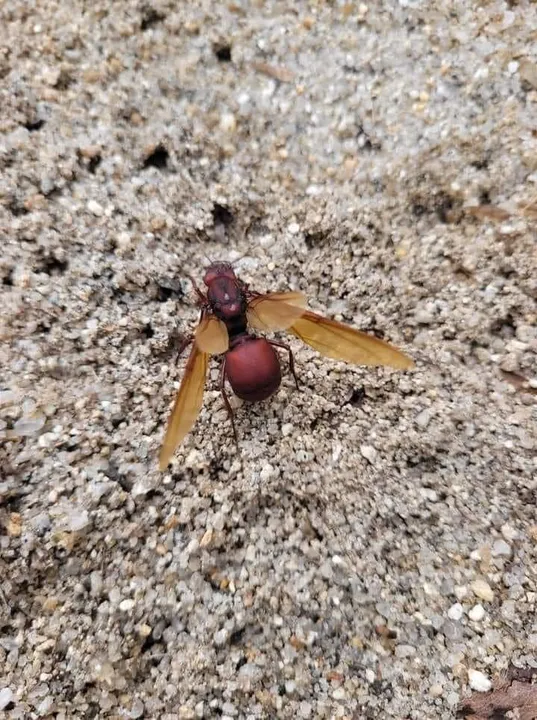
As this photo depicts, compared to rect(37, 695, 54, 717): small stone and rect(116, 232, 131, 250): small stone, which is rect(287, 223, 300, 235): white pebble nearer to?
rect(116, 232, 131, 250): small stone

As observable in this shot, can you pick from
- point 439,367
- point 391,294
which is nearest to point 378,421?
point 439,367

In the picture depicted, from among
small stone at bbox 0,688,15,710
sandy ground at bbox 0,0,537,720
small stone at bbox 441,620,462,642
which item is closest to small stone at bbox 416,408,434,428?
sandy ground at bbox 0,0,537,720

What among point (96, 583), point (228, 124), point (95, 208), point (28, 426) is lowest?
point (96, 583)

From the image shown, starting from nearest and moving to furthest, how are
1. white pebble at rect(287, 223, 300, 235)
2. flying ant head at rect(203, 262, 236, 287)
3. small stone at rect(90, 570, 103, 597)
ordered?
small stone at rect(90, 570, 103, 597), flying ant head at rect(203, 262, 236, 287), white pebble at rect(287, 223, 300, 235)

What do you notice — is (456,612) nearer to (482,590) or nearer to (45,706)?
(482,590)

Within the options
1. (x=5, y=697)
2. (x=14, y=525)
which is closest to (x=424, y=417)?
(x=14, y=525)

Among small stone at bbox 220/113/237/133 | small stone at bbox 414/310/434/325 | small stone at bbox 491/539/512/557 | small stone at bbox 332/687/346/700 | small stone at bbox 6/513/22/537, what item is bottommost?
small stone at bbox 332/687/346/700
